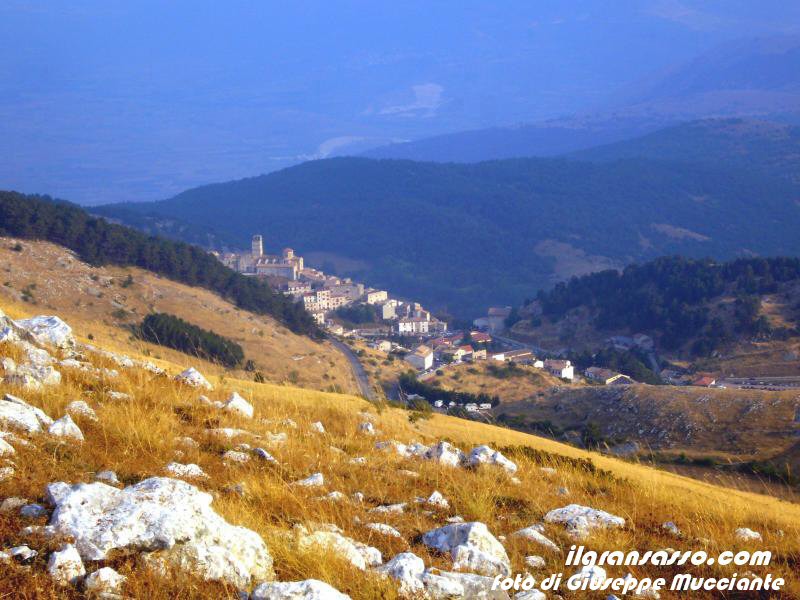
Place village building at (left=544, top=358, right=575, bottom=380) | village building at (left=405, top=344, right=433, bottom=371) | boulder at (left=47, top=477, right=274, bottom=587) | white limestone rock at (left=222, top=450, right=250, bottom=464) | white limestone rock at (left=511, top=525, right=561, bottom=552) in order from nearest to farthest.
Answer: boulder at (left=47, top=477, right=274, bottom=587) < white limestone rock at (left=511, top=525, right=561, bottom=552) < white limestone rock at (left=222, top=450, right=250, bottom=464) < village building at (left=544, top=358, right=575, bottom=380) < village building at (left=405, top=344, right=433, bottom=371)

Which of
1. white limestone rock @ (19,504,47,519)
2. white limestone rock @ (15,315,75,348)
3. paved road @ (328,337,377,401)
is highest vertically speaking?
white limestone rock @ (15,315,75,348)

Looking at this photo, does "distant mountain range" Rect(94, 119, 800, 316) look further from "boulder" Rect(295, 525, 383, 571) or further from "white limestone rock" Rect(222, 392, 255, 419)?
"boulder" Rect(295, 525, 383, 571)

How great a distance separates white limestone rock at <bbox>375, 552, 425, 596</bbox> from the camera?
3219mm

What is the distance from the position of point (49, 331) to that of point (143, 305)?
29.4m

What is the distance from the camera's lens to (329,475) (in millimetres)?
4887

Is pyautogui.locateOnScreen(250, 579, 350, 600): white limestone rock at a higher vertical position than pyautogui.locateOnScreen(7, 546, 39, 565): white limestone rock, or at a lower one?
lower

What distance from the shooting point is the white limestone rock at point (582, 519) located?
14.6 ft

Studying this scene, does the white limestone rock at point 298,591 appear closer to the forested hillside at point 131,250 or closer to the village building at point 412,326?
the forested hillside at point 131,250

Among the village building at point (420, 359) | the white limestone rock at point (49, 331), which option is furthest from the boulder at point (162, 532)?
the village building at point (420, 359)

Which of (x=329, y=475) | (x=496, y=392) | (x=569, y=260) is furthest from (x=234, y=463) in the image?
(x=569, y=260)

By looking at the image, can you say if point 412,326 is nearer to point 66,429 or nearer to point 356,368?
point 356,368

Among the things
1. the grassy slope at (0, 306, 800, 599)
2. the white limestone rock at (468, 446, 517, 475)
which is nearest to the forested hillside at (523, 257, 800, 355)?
the white limestone rock at (468, 446, 517, 475)

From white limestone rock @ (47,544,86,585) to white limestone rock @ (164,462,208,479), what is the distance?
4.09ft

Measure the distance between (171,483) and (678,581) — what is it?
245 centimetres
